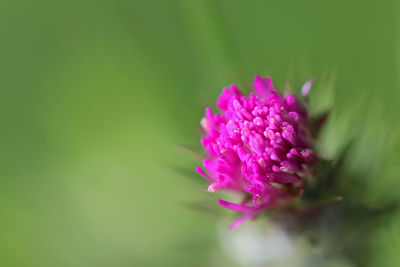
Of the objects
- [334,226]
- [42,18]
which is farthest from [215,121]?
[42,18]

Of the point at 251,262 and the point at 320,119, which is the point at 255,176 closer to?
the point at 320,119

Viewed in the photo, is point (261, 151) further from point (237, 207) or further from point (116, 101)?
point (116, 101)

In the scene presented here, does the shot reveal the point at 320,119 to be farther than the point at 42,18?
No

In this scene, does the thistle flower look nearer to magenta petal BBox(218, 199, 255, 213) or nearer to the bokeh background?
magenta petal BBox(218, 199, 255, 213)

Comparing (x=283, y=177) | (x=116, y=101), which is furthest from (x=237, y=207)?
(x=116, y=101)

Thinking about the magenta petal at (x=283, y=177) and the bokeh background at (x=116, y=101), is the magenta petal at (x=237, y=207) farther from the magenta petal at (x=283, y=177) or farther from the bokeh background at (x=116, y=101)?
the bokeh background at (x=116, y=101)

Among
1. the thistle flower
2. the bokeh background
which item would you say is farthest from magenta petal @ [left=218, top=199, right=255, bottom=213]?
the bokeh background
